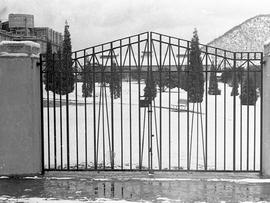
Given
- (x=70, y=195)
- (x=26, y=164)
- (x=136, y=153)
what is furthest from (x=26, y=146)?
(x=136, y=153)

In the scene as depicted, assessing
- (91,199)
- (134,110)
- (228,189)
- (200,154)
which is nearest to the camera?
(91,199)

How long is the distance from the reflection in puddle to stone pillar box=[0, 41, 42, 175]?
0.37m

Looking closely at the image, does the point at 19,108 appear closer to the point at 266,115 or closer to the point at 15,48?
the point at 15,48

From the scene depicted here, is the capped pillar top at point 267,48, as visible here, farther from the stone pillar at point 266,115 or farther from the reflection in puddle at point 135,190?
the reflection in puddle at point 135,190

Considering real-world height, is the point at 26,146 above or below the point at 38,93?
below

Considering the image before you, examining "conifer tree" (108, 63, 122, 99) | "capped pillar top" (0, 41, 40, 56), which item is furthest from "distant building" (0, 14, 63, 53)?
"capped pillar top" (0, 41, 40, 56)

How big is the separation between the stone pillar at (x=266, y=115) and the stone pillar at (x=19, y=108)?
12.7 ft

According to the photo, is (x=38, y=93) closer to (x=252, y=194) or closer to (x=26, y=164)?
(x=26, y=164)

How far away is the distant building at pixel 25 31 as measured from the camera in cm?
4421

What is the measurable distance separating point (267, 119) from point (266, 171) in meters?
0.89

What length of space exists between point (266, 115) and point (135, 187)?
2.55 m

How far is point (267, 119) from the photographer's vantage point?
7777mm

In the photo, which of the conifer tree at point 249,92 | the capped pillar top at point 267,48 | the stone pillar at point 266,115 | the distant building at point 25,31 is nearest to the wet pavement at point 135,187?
the stone pillar at point 266,115

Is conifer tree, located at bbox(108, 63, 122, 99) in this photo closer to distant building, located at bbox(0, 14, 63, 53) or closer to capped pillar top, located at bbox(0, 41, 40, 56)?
capped pillar top, located at bbox(0, 41, 40, 56)
